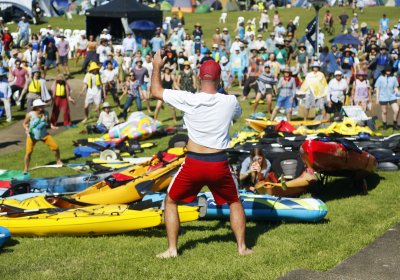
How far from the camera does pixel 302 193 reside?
11.8 meters

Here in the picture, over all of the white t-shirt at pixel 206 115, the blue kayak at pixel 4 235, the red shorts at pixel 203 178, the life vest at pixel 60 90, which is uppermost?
the white t-shirt at pixel 206 115

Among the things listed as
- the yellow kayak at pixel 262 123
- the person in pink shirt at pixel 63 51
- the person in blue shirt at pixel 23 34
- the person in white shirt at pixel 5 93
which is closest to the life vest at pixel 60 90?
the person in white shirt at pixel 5 93

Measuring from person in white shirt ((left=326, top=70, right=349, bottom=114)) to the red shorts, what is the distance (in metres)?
12.2

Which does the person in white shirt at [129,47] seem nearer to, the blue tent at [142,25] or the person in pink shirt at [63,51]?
the person in pink shirt at [63,51]

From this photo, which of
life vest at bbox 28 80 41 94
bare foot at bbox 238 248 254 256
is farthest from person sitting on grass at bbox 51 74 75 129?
bare foot at bbox 238 248 254 256

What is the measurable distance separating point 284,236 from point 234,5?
4783cm

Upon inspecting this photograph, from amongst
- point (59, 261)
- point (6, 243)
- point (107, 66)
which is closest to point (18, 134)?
point (107, 66)

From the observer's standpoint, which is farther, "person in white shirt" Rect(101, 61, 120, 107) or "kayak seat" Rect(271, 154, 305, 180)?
"person in white shirt" Rect(101, 61, 120, 107)

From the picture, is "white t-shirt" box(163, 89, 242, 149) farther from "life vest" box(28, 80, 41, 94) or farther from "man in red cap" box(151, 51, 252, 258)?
"life vest" box(28, 80, 41, 94)

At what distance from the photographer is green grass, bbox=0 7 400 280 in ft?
25.2

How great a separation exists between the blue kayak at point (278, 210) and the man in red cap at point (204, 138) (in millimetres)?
2073

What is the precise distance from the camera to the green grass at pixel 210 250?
769 centimetres

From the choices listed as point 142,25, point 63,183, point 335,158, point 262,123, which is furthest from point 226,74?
point 335,158

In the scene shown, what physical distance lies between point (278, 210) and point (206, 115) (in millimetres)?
2608
